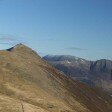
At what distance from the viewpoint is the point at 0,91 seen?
207 feet

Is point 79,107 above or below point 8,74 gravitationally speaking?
below

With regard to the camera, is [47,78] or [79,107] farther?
[47,78]

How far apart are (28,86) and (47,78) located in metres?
15.1

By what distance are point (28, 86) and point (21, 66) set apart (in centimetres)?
1432

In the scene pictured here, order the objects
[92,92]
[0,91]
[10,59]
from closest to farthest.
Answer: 1. [0,91]
2. [10,59]
3. [92,92]

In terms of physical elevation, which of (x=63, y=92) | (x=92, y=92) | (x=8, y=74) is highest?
(x=8, y=74)

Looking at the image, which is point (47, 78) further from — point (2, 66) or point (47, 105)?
point (47, 105)

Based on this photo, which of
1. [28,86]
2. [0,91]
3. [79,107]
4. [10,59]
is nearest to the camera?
[0,91]

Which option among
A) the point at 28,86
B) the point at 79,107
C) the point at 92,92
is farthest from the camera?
the point at 92,92

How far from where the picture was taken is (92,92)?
114562 millimetres

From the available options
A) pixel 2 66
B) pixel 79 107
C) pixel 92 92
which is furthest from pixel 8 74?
pixel 92 92

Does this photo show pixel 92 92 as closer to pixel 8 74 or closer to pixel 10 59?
pixel 10 59

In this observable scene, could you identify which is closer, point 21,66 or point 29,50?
point 21,66

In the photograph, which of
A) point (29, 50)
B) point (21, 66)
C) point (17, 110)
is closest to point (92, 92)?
point (29, 50)
